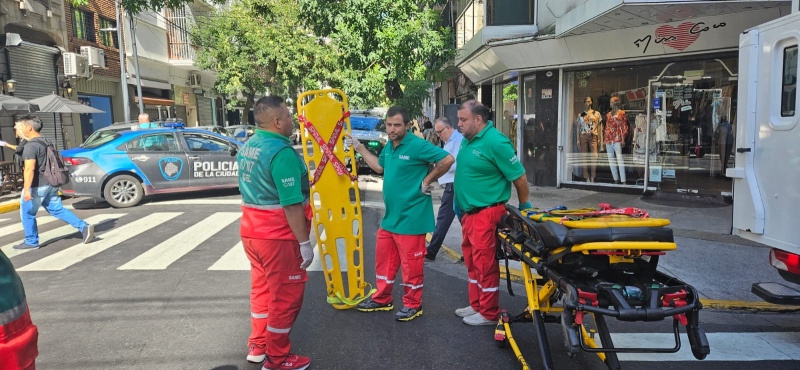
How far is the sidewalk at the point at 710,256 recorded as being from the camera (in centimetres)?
538

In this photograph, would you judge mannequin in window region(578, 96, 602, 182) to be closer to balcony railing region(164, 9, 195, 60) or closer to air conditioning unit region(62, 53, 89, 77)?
air conditioning unit region(62, 53, 89, 77)

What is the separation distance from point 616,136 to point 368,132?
759 centimetres

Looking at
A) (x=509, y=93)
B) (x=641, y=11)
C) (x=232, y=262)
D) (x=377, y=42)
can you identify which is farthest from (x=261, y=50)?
(x=232, y=262)

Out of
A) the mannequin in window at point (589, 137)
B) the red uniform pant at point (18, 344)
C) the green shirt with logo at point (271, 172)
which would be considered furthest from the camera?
the mannequin in window at point (589, 137)

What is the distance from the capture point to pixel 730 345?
4.20 m

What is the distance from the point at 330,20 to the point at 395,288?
892cm

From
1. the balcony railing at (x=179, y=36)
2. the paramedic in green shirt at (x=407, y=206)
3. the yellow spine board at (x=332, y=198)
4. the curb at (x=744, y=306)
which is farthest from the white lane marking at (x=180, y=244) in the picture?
the balcony railing at (x=179, y=36)

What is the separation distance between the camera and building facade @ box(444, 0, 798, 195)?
29.7ft

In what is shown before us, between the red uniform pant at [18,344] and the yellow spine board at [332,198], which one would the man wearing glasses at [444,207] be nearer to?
the yellow spine board at [332,198]

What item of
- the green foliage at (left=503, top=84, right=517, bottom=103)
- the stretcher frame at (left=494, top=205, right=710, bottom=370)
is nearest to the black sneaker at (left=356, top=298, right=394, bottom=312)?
the stretcher frame at (left=494, top=205, right=710, bottom=370)

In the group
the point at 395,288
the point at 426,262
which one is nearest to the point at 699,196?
the point at 426,262

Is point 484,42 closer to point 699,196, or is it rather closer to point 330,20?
point 330,20

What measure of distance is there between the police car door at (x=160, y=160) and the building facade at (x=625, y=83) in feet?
23.2

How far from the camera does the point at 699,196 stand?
34.2 feet
